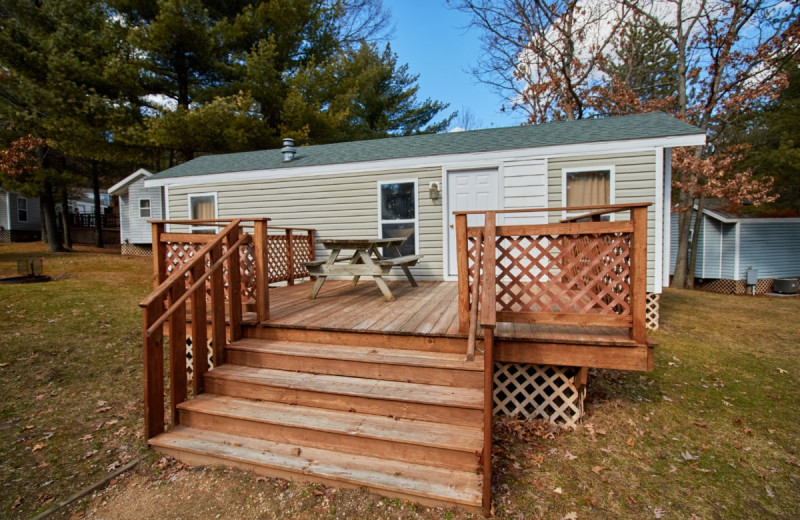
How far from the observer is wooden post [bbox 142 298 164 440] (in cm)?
269

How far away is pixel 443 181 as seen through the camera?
21.6 ft

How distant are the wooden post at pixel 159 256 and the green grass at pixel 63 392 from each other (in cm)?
113

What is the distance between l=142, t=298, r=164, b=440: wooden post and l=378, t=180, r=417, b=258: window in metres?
4.46

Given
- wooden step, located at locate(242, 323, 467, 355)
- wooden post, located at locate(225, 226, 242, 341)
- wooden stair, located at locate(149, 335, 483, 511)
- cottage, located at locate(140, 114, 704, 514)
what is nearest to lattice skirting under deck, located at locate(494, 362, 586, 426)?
cottage, located at locate(140, 114, 704, 514)

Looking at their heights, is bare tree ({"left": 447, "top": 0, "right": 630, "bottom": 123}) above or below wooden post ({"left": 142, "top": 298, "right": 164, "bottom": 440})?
above

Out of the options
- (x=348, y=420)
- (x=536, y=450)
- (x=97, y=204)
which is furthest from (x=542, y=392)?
(x=97, y=204)

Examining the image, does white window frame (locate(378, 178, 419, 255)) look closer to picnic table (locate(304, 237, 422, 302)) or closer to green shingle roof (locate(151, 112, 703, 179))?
green shingle roof (locate(151, 112, 703, 179))

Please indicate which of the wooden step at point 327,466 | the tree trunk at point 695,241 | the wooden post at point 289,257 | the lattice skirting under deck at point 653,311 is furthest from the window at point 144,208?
the tree trunk at point 695,241

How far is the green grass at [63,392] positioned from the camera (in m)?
2.46

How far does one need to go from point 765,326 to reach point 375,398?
Answer: 826 cm

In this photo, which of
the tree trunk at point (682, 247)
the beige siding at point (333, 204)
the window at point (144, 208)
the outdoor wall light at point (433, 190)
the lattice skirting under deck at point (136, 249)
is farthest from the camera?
the lattice skirting under deck at point (136, 249)

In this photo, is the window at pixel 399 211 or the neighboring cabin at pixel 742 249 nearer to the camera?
the window at pixel 399 211

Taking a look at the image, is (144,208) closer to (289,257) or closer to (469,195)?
(289,257)

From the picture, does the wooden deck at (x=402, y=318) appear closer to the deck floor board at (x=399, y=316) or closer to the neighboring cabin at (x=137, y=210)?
the deck floor board at (x=399, y=316)
